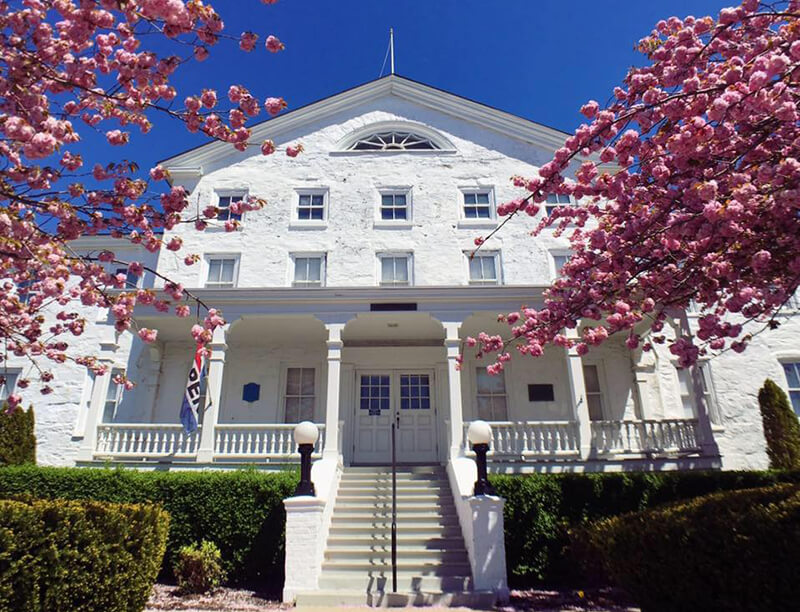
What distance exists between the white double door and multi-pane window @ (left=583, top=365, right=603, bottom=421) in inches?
164

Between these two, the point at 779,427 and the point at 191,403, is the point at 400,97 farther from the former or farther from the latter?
the point at 779,427

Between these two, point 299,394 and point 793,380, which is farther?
point 299,394

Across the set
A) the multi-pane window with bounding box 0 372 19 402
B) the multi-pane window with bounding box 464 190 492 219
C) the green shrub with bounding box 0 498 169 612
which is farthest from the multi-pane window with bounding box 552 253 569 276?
the multi-pane window with bounding box 0 372 19 402

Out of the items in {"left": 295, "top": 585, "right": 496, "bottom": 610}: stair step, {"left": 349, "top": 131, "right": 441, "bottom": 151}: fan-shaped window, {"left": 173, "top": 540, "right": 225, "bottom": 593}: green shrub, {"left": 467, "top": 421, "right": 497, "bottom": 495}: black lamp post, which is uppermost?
{"left": 349, "top": 131, "right": 441, "bottom": 151}: fan-shaped window

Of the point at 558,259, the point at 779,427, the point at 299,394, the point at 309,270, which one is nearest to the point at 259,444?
the point at 299,394

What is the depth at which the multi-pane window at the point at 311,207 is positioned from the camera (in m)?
15.2

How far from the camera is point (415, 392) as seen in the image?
13.7 metres

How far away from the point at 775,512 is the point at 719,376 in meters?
11.1

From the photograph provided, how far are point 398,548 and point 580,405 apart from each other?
5.10 m

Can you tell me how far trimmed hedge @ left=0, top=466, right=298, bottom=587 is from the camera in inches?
335

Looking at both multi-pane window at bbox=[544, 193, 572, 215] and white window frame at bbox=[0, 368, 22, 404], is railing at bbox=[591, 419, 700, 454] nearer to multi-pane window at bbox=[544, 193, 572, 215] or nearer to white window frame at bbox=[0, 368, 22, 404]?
multi-pane window at bbox=[544, 193, 572, 215]

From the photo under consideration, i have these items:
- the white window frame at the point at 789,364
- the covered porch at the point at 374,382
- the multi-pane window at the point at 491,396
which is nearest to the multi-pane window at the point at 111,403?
the covered porch at the point at 374,382

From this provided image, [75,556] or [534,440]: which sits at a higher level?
[534,440]

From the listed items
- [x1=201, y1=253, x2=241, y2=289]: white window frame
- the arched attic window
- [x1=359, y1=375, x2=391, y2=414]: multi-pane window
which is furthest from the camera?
the arched attic window
